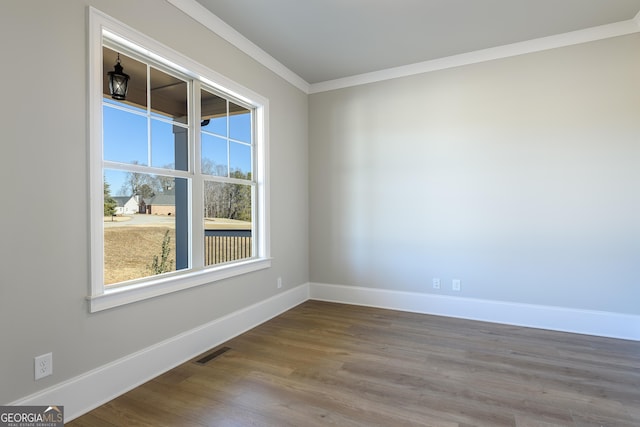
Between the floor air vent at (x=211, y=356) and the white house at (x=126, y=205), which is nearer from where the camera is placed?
the white house at (x=126, y=205)

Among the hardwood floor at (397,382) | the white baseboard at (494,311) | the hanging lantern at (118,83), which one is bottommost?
the hardwood floor at (397,382)

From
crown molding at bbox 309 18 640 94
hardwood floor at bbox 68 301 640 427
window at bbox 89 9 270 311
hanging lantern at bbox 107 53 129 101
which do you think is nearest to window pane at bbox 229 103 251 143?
window at bbox 89 9 270 311

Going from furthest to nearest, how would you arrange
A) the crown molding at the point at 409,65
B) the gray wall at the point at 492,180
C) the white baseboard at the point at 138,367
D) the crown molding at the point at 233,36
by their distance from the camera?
1. the gray wall at the point at 492,180
2. the crown molding at the point at 409,65
3. the crown molding at the point at 233,36
4. the white baseboard at the point at 138,367

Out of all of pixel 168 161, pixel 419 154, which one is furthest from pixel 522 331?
pixel 168 161

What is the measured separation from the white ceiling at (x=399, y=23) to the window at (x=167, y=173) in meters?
0.59

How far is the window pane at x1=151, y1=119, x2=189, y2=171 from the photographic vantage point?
2549mm

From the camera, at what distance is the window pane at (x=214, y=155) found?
3.02 metres

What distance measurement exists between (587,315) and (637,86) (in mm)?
2186

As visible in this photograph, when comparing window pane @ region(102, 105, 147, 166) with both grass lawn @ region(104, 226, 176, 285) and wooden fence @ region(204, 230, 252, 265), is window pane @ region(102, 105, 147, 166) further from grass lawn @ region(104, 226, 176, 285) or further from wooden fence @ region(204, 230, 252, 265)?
wooden fence @ region(204, 230, 252, 265)
